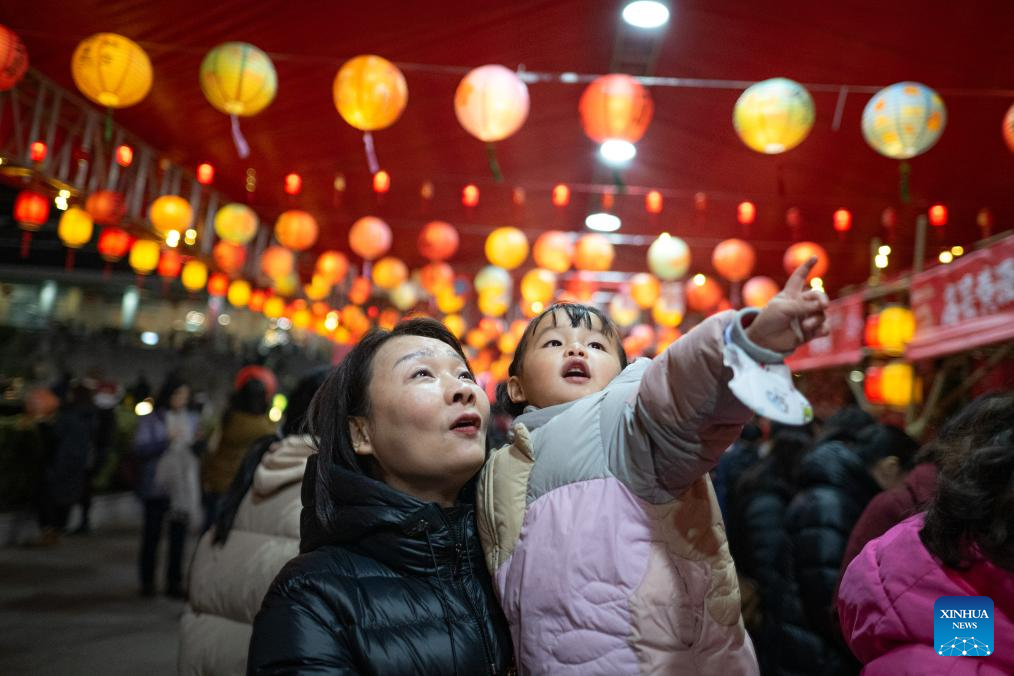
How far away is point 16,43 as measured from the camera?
232 inches

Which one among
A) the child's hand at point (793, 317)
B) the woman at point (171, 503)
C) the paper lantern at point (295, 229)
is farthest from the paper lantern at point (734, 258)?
the child's hand at point (793, 317)

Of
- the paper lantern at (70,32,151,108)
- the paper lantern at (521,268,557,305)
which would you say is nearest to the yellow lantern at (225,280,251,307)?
the paper lantern at (521,268,557,305)

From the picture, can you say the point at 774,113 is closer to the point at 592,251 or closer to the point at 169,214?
the point at 592,251

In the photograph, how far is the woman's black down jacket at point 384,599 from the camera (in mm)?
1528

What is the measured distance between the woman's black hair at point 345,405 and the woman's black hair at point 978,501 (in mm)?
1004

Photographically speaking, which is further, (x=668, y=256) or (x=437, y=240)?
(x=437, y=240)

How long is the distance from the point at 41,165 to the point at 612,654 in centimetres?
872

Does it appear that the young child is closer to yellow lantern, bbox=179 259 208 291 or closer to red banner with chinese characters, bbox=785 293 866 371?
red banner with chinese characters, bbox=785 293 866 371

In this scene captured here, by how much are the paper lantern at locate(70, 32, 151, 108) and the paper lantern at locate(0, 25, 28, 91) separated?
1.53ft

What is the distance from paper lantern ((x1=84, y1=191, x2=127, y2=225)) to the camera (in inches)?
346

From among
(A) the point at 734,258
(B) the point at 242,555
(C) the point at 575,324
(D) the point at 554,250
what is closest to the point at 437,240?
(D) the point at 554,250

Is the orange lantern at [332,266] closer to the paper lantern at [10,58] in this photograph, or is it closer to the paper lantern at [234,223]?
the paper lantern at [234,223]

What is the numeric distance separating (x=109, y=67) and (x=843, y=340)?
28.4 feet

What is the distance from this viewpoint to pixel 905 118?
5.64 metres
